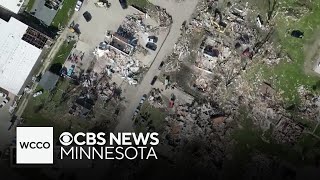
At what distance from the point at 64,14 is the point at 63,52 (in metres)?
2.93

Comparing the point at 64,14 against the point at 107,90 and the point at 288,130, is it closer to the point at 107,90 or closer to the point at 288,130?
the point at 107,90

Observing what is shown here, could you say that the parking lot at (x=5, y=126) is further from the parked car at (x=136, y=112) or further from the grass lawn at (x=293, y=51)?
the grass lawn at (x=293, y=51)

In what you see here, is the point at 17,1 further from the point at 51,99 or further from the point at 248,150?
the point at 248,150

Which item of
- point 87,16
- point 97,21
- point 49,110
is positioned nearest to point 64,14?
point 87,16

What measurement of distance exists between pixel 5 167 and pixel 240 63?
2001cm

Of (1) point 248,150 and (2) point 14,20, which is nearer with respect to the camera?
(2) point 14,20

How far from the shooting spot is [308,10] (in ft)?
129

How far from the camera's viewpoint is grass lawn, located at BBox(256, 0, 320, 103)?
3944 cm

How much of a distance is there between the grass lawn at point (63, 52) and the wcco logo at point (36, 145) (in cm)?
534

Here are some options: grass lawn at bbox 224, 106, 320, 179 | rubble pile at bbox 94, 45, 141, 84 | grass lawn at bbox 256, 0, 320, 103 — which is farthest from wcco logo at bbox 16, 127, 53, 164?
grass lawn at bbox 256, 0, 320, 103

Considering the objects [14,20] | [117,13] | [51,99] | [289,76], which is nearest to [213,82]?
[289,76]

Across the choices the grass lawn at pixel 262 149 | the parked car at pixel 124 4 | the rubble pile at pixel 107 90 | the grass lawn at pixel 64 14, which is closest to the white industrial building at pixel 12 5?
the grass lawn at pixel 64 14

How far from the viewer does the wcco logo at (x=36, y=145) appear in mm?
38562

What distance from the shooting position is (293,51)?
130 feet
